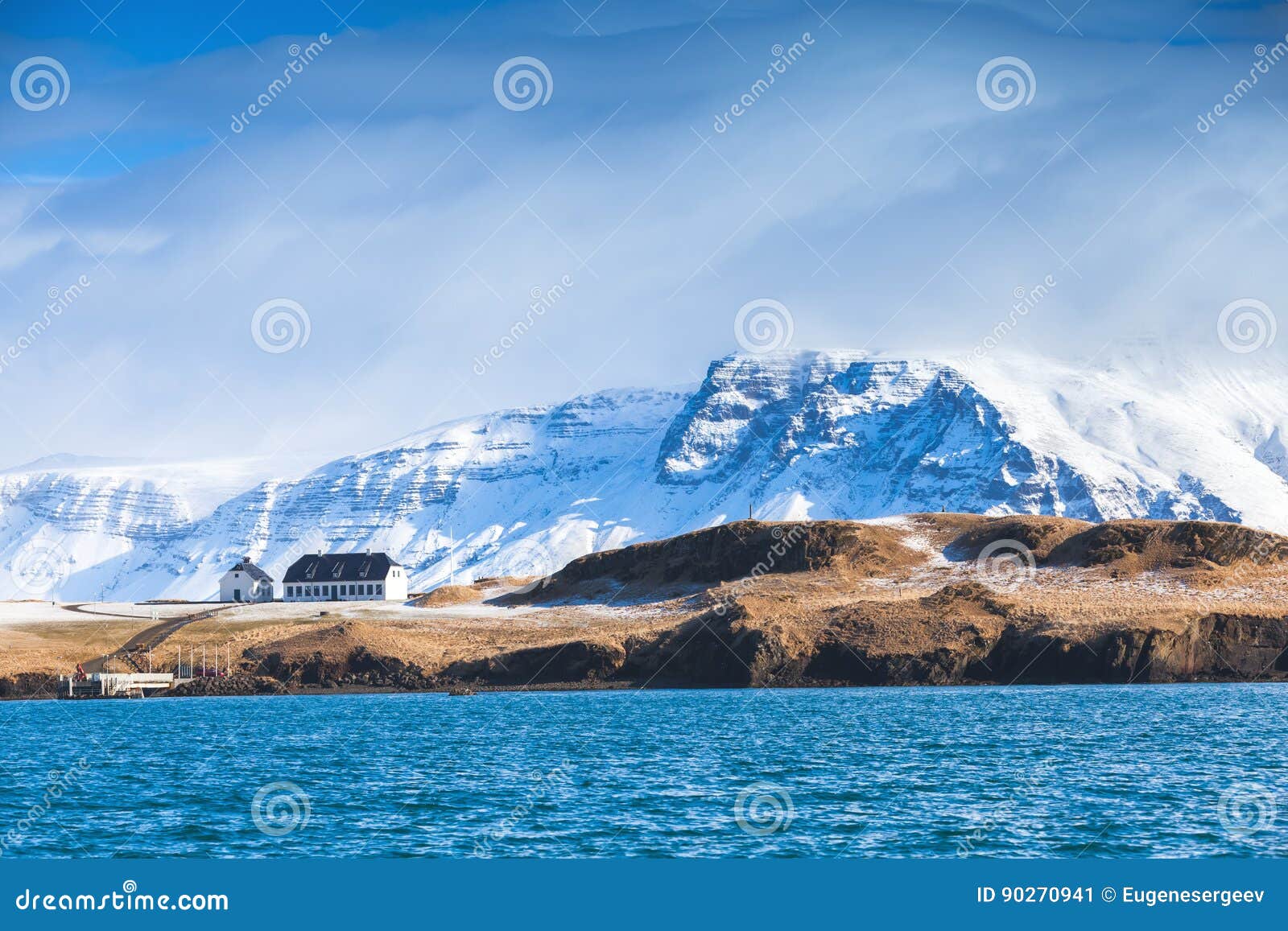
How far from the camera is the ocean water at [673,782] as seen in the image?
4119 centimetres

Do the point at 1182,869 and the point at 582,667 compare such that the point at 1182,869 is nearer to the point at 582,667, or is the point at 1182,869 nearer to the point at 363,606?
the point at 582,667

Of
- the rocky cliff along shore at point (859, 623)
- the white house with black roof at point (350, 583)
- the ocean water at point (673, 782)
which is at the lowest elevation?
the ocean water at point (673, 782)

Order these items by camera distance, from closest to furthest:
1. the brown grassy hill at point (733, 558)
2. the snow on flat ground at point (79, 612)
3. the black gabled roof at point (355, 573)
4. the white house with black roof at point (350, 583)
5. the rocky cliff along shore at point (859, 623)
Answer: the rocky cliff along shore at point (859, 623) < the snow on flat ground at point (79, 612) < the brown grassy hill at point (733, 558) < the white house with black roof at point (350, 583) < the black gabled roof at point (355, 573)

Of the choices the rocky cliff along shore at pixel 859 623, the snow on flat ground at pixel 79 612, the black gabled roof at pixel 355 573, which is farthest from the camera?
the black gabled roof at pixel 355 573

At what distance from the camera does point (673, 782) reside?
5384 cm

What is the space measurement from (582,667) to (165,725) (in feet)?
131

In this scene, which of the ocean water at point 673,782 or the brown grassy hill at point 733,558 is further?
the brown grassy hill at point 733,558

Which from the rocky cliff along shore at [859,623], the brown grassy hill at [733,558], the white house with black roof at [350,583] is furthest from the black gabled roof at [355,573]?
the brown grassy hill at [733,558]

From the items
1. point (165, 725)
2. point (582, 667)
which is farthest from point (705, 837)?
point (582, 667)

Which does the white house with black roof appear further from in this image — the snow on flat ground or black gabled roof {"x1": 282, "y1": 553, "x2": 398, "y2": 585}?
the snow on flat ground

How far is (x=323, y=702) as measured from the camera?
110 meters

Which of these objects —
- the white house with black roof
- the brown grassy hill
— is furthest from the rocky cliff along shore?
the white house with black roof

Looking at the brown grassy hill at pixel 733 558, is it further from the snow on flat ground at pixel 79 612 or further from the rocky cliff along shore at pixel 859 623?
the snow on flat ground at pixel 79 612

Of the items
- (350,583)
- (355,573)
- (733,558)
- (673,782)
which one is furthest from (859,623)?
(355,573)
